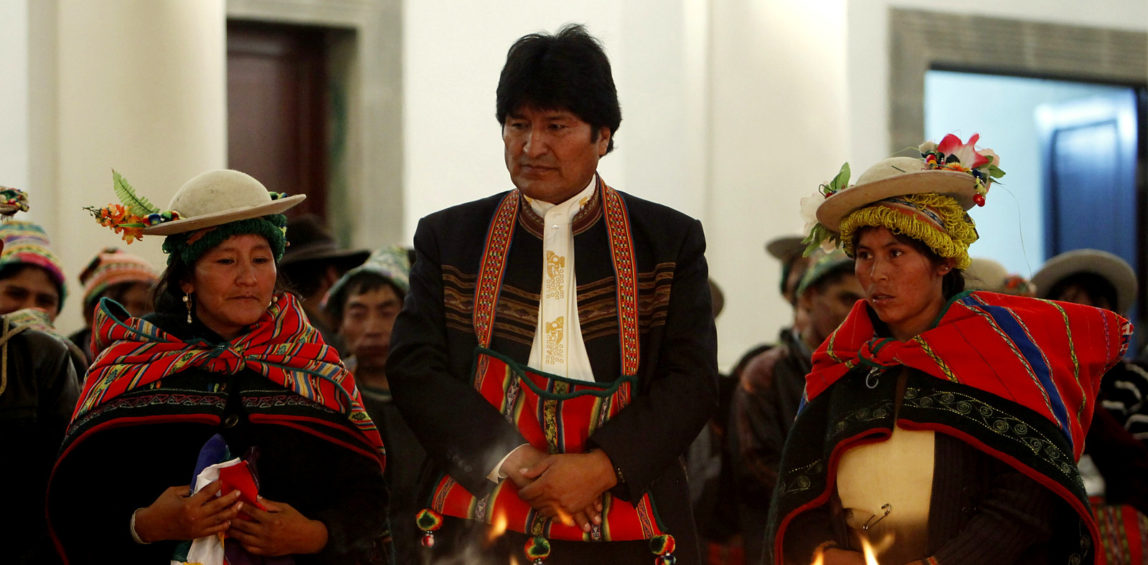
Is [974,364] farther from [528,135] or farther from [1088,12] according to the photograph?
[1088,12]

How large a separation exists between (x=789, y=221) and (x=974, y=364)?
4623mm

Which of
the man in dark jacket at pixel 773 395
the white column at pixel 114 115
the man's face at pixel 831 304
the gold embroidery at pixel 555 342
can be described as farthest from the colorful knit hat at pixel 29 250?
the man's face at pixel 831 304

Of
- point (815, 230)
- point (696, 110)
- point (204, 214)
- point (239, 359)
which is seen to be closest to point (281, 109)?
point (696, 110)

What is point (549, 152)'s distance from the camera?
3760 millimetres

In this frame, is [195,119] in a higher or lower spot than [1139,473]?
higher

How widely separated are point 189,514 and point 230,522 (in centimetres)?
13

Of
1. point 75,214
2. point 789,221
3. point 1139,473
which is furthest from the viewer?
point 789,221

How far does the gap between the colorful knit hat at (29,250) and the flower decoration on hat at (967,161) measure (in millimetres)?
3430

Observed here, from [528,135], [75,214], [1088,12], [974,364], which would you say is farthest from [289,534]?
[1088,12]

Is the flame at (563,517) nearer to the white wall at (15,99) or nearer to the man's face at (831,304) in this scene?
the man's face at (831,304)

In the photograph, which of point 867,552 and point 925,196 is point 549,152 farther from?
point 867,552

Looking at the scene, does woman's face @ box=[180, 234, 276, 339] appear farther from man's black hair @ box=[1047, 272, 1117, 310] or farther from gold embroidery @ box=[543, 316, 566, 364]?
man's black hair @ box=[1047, 272, 1117, 310]

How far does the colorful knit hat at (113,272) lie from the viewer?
233 inches

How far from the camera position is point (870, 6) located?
9.51 meters
